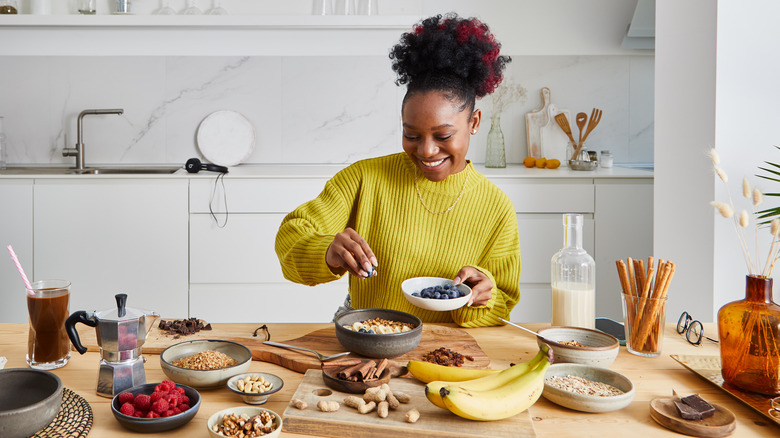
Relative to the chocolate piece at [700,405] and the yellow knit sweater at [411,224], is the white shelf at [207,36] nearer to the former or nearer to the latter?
the yellow knit sweater at [411,224]

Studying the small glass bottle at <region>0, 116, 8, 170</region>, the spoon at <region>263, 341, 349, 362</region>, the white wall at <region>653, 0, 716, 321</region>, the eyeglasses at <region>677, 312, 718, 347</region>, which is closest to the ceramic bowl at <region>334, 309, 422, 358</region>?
the spoon at <region>263, 341, 349, 362</region>

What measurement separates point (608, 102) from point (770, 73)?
160cm

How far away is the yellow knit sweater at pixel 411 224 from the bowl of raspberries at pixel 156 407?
0.74m

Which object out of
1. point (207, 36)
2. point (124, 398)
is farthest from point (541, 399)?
point (207, 36)

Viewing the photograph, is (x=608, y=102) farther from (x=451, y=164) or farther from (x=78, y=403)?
(x=78, y=403)

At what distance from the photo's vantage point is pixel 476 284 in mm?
1568

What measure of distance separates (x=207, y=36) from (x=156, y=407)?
270 centimetres

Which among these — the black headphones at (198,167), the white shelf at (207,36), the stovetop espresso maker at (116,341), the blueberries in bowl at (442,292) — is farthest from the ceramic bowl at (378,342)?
the white shelf at (207,36)

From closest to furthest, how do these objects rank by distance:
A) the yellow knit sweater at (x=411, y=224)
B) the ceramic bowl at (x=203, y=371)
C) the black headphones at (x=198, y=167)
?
the ceramic bowl at (x=203, y=371), the yellow knit sweater at (x=411, y=224), the black headphones at (x=198, y=167)

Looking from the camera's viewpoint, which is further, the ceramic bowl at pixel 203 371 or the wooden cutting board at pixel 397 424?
the ceramic bowl at pixel 203 371

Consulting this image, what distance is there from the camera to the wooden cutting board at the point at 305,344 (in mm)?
1281

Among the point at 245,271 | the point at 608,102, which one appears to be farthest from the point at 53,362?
the point at 608,102

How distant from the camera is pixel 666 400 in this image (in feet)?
3.58

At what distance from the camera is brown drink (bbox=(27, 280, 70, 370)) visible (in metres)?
1.25
